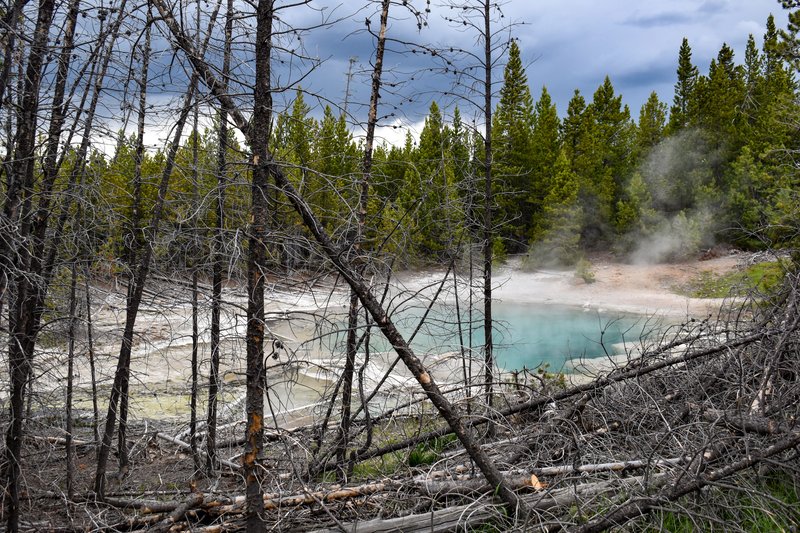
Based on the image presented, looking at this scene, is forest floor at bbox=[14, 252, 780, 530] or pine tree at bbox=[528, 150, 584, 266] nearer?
forest floor at bbox=[14, 252, 780, 530]

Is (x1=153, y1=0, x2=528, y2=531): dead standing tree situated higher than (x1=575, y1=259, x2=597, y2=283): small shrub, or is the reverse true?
(x1=153, y1=0, x2=528, y2=531): dead standing tree

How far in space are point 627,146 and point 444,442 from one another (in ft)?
103

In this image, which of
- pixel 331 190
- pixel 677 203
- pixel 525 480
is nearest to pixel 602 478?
pixel 525 480

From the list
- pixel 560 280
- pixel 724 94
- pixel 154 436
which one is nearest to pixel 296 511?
pixel 154 436

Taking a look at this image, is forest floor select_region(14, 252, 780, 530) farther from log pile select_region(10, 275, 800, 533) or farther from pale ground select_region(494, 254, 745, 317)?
pale ground select_region(494, 254, 745, 317)

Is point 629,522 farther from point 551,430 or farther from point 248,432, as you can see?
point 248,432

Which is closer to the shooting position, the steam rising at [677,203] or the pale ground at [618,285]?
the pale ground at [618,285]

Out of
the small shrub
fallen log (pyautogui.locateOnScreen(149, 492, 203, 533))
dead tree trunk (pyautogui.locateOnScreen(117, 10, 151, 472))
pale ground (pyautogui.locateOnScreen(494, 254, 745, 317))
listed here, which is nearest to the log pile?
fallen log (pyautogui.locateOnScreen(149, 492, 203, 533))

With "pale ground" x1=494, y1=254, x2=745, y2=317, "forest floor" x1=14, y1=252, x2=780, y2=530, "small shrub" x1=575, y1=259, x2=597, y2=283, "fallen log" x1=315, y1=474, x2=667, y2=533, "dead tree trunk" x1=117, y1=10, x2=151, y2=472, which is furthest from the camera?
"small shrub" x1=575, y1=259, x2=597, y2=283

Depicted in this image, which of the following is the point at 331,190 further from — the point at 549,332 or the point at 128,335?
the point at 549,332

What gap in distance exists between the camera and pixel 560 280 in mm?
28438

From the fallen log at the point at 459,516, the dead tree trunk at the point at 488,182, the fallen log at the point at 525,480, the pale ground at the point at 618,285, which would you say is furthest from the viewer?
the pale ground at the point at 618,285

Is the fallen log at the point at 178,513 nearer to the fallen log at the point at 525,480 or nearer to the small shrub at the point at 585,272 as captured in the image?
the fallen log at the point at 525,480

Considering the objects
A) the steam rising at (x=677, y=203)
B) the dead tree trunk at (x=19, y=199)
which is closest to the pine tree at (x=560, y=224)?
the steam rising at (x=677, y=203)
